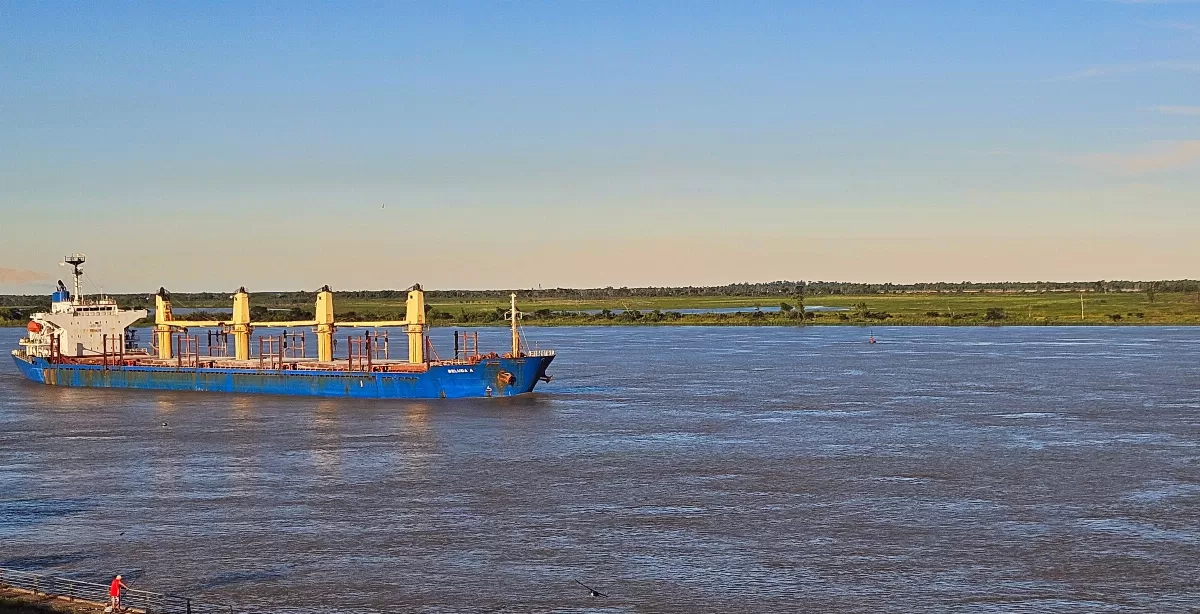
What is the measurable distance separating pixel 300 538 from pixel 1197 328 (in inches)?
5057

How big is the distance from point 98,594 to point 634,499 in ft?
47.1

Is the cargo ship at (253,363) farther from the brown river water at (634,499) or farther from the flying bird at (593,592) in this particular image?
the flying bird at (593,592)

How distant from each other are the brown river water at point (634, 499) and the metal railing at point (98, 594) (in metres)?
0.95

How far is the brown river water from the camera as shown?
25625 mm

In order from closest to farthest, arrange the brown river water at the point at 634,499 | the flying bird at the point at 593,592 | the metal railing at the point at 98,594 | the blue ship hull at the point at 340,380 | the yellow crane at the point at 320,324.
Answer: the metal railing at the point at 98,594
the flying bird at the point at 593,592
the brown river water at the point at 634,499
the blue ship hull at the point at 340,380
the yellow crane at the point at 320,324

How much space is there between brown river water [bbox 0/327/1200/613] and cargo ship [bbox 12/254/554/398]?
1.97 meters

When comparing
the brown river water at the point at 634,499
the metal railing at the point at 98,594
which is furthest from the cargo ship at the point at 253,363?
the metal railing at the point at 98,594

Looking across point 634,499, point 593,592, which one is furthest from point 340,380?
point 593,592

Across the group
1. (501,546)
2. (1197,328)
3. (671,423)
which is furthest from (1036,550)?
(1197,328)

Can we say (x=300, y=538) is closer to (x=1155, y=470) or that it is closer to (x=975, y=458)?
(x=975, y=458)

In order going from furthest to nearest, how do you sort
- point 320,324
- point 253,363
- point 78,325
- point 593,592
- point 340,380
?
point 78,325, point 253,363, point 320,324, point 340,380, point 593,592

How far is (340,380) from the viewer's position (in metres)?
66.3

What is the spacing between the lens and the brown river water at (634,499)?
25.6m

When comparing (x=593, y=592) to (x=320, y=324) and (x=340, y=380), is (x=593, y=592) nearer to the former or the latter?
(x=340, y=380)
